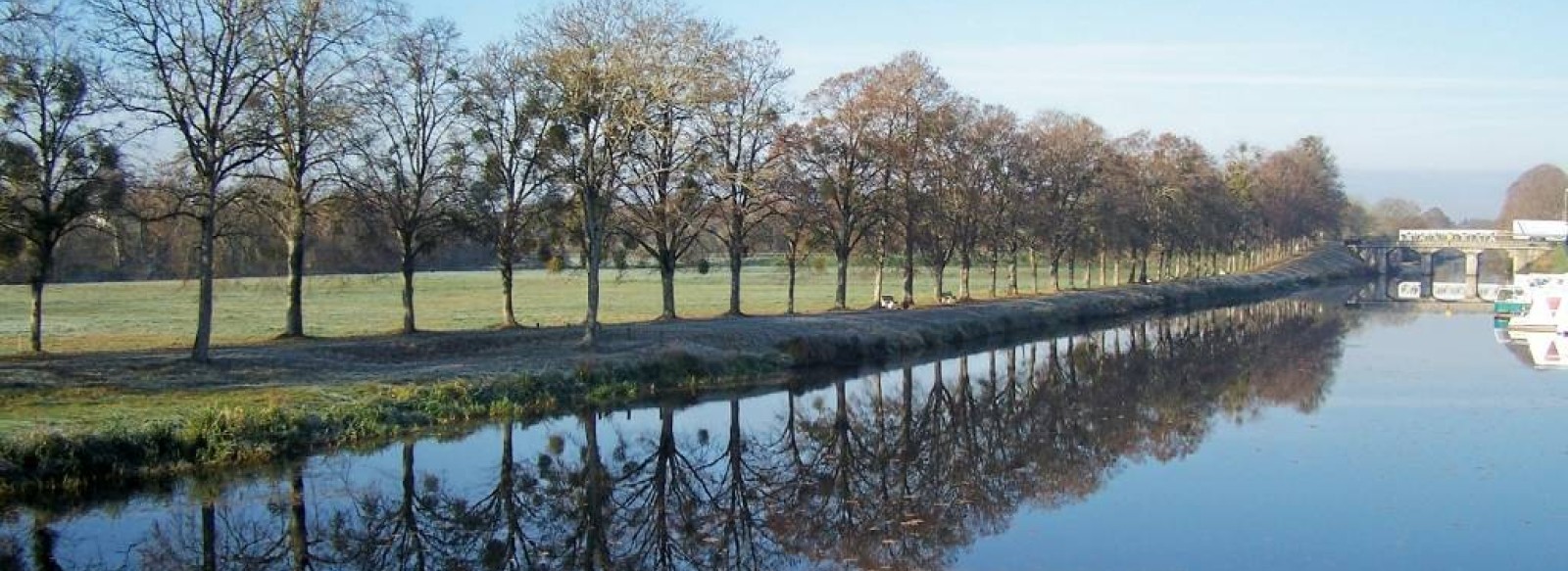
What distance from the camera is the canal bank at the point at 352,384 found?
20375mm

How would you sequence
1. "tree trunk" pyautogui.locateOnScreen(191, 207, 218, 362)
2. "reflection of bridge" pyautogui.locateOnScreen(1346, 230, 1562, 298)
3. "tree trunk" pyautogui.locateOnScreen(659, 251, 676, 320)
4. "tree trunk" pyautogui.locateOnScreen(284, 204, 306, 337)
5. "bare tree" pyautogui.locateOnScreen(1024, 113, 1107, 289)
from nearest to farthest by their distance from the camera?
"tree trunk" pyautogui.locateOnScreen(191, 207, 218, 362)
"tree trunk" pyautogui.locateOnScreen(284, 204, 306, 337)
"tree trunk" pyautogui.locateOnScreen(659, 251, 676, 320)
"bare tree" pyautogui.locateOnScreen(1024, 113, 1107, 289)
"reflection of bridge" pyautogui.locateOnScreen(1346, 230, 1562, 298)

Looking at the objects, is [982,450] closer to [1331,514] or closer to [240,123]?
[1331,514]

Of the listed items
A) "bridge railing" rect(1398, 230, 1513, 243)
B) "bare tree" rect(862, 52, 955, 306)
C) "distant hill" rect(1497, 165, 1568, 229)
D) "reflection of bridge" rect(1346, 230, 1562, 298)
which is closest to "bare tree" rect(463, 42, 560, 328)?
"bare tree" rect(862, 52, 955, 306)

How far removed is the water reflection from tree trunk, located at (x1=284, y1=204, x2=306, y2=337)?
36.2 ft

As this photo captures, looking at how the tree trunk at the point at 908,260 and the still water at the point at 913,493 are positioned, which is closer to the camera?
the still water at the point at 913,493

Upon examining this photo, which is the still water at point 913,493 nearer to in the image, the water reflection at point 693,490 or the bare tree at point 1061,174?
the water reflection at point 693,490

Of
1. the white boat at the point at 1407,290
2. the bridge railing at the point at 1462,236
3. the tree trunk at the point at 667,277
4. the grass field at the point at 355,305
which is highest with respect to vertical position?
the bridge railing at the point at 1462,236

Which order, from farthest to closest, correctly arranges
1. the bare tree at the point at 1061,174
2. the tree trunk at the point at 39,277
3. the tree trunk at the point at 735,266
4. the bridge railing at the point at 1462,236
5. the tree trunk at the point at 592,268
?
the bridge railing at the point at 1462,236 → the bare tree at the point at 1061,174 → the tree trunk at the point at 735,266 → the tree trunk at the point at 592,268 → the tree trunk at the point at 39,277

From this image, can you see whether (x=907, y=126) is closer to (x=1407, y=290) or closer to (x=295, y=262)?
(x=295, y=262)

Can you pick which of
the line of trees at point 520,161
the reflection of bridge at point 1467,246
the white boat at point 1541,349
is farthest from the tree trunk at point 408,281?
the reflection of bridge at point 1467,246

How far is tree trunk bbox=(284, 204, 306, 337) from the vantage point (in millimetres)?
33469

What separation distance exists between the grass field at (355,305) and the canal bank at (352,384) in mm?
4953

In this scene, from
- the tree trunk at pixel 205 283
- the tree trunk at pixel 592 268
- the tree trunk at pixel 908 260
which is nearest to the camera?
the tree trunk at pixel 205 283

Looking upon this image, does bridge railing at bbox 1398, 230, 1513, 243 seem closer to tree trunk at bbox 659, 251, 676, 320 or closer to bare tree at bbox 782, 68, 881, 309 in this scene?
bare tree at bbox 782, 68, 881, 309
